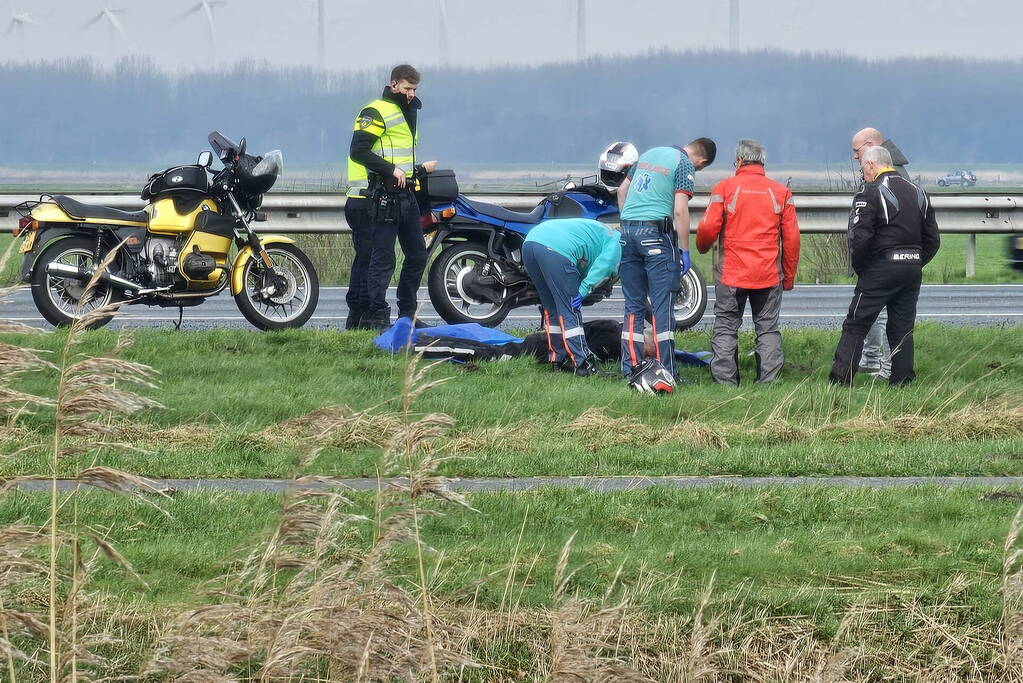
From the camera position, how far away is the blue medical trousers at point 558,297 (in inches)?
415

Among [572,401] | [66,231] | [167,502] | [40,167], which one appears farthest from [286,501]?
[40,167]

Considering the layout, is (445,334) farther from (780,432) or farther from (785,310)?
(785,310)

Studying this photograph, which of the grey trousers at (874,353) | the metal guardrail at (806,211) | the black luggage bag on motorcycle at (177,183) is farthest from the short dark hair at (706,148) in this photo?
the metal guardrail at (806,211)

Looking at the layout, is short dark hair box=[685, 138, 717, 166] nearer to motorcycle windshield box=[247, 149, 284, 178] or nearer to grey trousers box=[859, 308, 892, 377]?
grey trousers box=[859, 308, 892, 377]

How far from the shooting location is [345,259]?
66.9 ft

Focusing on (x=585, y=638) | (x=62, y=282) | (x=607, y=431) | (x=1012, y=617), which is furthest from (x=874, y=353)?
(x=62, y=282)

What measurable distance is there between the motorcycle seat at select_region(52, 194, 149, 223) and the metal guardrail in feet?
19.1

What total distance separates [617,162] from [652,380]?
2.17 metres

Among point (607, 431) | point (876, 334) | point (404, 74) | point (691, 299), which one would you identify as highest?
point (404, 74)

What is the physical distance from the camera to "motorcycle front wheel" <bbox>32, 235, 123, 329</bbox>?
11242 millimetres

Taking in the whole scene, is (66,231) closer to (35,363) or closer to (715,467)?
(715,467)

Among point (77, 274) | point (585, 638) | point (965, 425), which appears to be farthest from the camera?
point (77, 274)

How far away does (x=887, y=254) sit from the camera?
33.5 feet

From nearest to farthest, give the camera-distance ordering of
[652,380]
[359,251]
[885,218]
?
[652,380] → [885,218] → [359,251]
